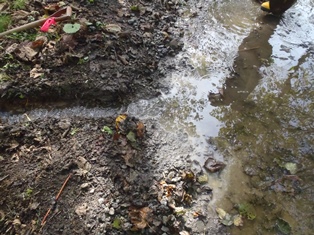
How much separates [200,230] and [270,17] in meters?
3.97

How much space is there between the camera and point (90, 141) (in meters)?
3.24

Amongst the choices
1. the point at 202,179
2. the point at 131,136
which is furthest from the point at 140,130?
the point at 202,179

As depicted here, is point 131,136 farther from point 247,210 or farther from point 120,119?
point 247,210

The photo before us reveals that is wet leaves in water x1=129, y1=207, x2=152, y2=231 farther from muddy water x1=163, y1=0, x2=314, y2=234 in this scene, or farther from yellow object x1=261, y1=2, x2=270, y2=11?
yellow object x1=261, y1=2, x2=270, y2=11

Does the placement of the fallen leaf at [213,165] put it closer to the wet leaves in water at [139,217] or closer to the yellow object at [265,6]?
the wet leaves in water at [139,217]

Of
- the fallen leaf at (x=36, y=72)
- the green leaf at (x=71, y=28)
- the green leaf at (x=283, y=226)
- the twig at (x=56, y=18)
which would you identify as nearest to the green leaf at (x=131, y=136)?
the fallen leaf at (x=36, y=72)

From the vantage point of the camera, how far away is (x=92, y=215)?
8.94 feet

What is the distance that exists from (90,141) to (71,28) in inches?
63.9

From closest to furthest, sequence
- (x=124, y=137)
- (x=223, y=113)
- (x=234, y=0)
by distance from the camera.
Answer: (x=124, y=137) < (x=223, y=113) < (x=234, y=0)

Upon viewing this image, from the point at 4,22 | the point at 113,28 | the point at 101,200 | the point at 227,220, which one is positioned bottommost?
the point at 227,220

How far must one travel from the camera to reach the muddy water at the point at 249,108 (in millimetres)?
3197

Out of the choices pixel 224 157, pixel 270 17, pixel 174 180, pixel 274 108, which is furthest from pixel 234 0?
pixel 174 180

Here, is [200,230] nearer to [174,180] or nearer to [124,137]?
[174,180]

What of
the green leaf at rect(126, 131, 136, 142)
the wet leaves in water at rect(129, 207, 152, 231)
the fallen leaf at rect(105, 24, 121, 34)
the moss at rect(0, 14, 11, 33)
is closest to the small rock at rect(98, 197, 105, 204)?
the wet leaves in water at rect(129, 207, 152, 231)
